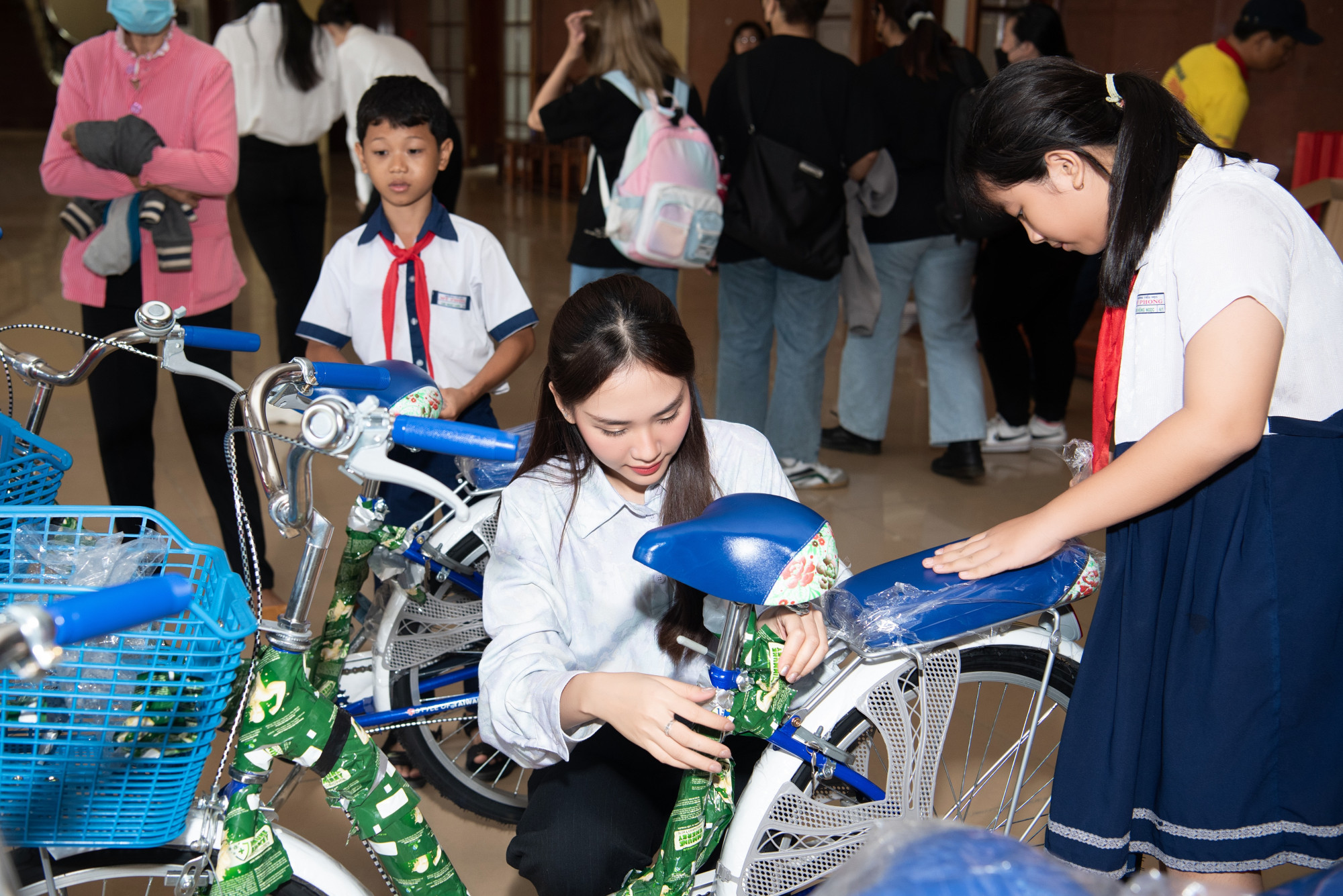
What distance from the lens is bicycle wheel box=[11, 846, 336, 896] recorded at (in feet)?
3.59

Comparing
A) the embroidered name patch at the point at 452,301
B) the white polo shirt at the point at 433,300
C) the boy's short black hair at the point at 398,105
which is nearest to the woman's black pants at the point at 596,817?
the white polo shirt at the point at 433,300

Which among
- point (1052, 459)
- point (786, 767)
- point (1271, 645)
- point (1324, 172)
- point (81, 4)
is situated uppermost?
point (81, 4)

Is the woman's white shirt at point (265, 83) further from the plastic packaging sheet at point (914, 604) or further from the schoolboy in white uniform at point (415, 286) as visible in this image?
the plastic packaging sheet at point (914, 604)

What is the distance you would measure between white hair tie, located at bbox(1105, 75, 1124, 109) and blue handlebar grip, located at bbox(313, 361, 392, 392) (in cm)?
89

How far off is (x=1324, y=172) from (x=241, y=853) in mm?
4557

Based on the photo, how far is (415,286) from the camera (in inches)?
80.8

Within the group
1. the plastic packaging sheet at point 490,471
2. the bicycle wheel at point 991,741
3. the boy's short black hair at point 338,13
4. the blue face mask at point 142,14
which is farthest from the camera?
the boy's short black hair at point 338,13

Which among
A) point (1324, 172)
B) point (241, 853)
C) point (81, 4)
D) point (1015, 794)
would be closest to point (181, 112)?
point (241, 853)

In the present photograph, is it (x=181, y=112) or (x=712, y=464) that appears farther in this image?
(x=181, y=112)

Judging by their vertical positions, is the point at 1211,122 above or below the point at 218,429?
above

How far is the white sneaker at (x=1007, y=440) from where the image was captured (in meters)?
3.92

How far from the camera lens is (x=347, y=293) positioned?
2076 mm

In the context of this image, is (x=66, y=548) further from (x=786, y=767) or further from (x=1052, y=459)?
(x=1052, y=459)

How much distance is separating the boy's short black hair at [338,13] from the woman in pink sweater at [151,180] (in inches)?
75.1
